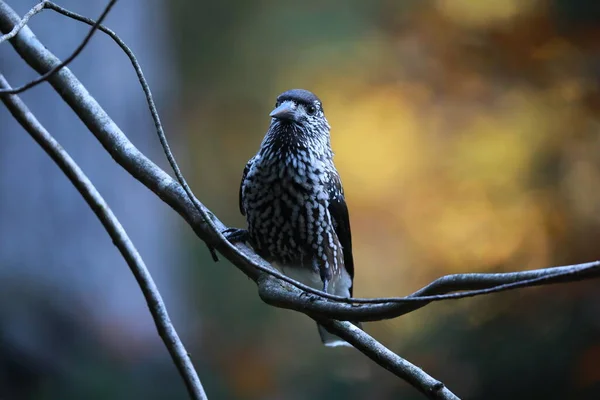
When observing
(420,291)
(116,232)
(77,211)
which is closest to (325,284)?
(116,232)

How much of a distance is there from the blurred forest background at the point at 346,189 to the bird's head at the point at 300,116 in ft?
3.34

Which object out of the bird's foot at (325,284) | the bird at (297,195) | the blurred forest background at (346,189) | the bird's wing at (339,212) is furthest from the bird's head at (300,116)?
the blurred forest background at (346,189)

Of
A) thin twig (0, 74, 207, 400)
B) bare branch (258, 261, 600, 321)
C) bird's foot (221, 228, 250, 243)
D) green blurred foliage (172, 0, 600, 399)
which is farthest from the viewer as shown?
green blurred foliage (172, 0, 600, 399)

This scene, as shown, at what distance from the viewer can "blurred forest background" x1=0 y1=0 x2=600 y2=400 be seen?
9.70ft

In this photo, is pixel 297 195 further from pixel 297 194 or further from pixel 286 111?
pixel 286 111

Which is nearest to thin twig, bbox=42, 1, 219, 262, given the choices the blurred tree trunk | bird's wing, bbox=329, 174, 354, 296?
bird's wing, bbox=329, 174, 354, 296

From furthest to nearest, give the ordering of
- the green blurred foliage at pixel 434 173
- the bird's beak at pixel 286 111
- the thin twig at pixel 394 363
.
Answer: the green blurred foliage at pixel 434 173 < the bird's beak at pixel 286 111 < the thin twig at pixel 394 363

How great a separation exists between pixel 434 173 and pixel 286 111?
1.42 m

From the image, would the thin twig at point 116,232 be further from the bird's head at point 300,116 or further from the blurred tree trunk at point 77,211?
the blurred tree trunk at point 77,211

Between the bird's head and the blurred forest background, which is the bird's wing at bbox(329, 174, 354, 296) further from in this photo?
the blurred forest background

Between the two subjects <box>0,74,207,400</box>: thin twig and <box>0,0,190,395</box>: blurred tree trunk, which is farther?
<box>0,0,190,395</box>: blurred tree trunk

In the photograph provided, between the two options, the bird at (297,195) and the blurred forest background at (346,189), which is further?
the blurred forest background at (346,189)

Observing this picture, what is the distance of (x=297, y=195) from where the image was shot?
2000 mm

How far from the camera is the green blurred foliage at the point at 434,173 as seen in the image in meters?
2.93
